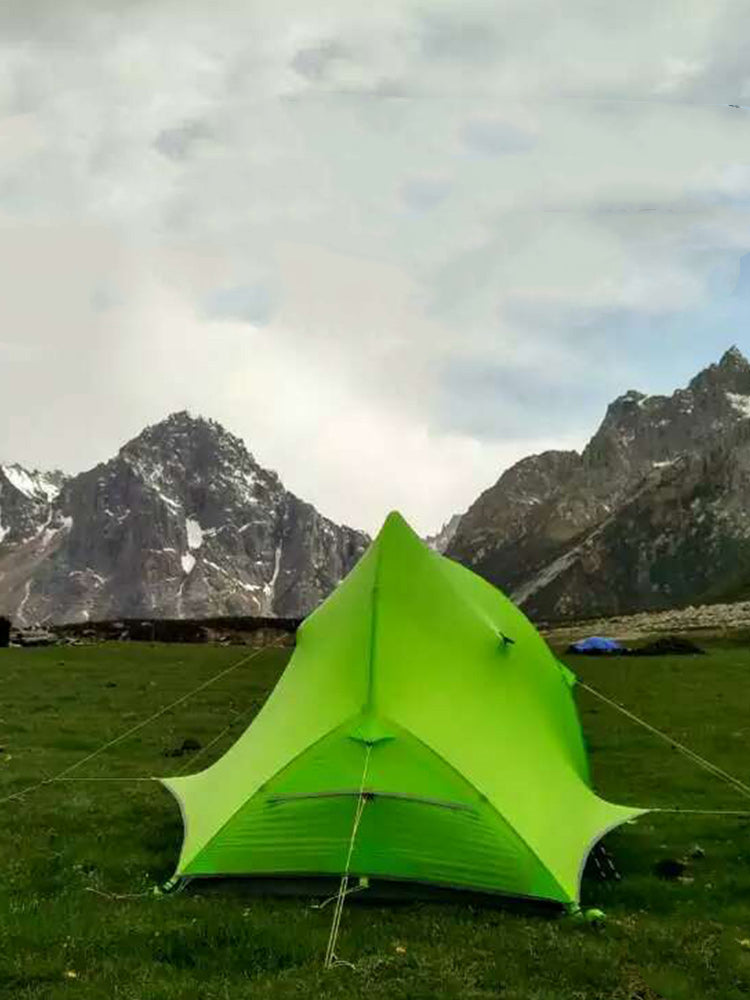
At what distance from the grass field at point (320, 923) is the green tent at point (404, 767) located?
60 cm

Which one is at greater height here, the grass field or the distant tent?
the distant tent

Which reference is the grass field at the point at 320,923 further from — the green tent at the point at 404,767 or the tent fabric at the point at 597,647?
the tent fabric at the point at 597,647

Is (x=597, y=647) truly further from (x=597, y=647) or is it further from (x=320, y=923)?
(x=320, y=923)

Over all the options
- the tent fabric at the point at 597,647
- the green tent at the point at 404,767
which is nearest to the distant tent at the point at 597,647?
the tent fabric at the point at 597,647

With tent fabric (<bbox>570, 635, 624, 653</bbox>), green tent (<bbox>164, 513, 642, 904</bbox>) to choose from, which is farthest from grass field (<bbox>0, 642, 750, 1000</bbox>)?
tent fabric (<bbox>570, 635, 624, 653</bbox>)

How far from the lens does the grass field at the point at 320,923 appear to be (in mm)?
9984

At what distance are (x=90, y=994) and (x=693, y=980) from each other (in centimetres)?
647

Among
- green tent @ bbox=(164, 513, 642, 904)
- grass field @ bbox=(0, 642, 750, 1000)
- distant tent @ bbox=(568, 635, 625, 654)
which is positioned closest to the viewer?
grass field @ bbox=(0, 642, 750, 1000)

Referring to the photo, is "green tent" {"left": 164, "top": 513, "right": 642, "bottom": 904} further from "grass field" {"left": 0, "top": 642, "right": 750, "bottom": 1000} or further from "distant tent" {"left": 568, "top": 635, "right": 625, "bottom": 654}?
"distant tent" {"left": 568, "top": 635, "right": 625, "bottom": 654}

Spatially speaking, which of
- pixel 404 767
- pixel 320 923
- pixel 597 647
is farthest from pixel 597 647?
pixel 320 923

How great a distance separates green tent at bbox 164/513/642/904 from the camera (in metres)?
13.0

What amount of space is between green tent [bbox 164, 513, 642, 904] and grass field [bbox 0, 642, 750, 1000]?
1.97 ft

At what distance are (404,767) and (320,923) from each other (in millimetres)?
2467

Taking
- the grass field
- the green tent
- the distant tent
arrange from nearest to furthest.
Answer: the grass field, the green tent, the distant tent
